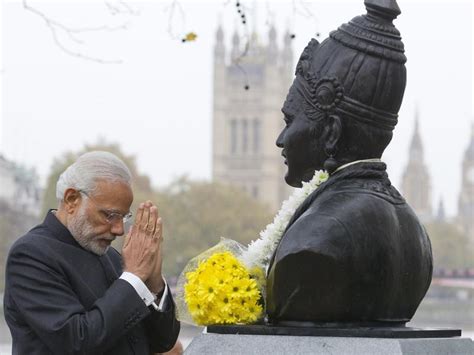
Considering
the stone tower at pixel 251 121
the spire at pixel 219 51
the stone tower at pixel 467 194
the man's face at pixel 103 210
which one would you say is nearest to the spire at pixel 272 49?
the stone tower at pixel 251 121

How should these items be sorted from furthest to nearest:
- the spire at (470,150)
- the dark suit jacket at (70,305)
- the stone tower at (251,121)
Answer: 1. the spire at (470,150)
2. the stone tower at (251,121)
3. the dark suit jacket at (70,305)

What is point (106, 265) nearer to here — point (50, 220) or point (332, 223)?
point (50, 220)

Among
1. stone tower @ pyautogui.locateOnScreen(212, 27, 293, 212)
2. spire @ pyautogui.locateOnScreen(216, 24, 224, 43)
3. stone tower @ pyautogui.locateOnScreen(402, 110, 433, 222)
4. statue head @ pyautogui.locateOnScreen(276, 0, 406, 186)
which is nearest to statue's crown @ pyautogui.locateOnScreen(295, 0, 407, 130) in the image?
statue head @ pyautogui.locateOnScreen(276, 0, 406, 186)

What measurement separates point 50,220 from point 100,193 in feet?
0.86

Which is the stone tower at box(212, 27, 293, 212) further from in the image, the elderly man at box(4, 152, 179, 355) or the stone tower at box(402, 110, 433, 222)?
A: the elderly man at box(4, 152, 179, 355)

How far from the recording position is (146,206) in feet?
15.0

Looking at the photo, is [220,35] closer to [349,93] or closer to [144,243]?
[349,93]

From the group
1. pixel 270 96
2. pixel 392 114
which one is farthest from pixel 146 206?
pixel 270 96

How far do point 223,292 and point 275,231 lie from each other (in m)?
0.36

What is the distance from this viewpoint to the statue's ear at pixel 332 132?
476 cm

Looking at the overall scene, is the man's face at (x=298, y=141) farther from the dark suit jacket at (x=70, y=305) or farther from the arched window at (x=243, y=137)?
the arched window at (x=243, y=137)

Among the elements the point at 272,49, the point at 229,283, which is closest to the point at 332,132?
the point at 229,283

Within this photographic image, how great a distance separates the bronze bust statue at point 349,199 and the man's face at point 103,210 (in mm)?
532

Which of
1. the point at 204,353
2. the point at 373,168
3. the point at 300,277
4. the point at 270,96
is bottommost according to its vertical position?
the point at 270,96
